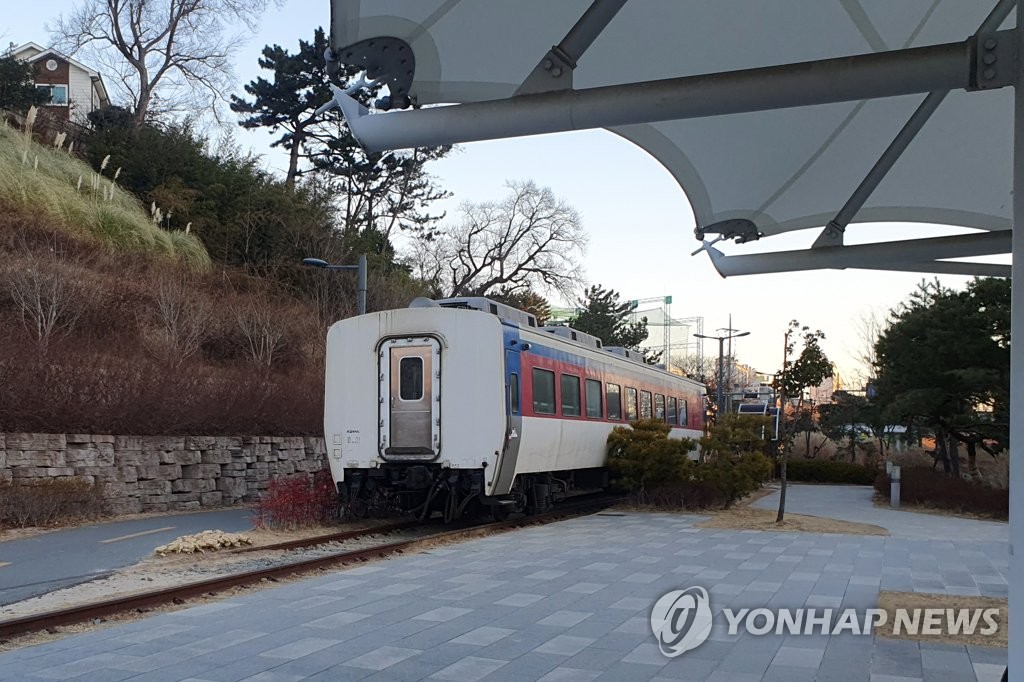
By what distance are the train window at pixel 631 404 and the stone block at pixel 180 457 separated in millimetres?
8358

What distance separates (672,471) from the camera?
54.1 feet

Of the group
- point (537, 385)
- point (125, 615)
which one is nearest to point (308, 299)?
point (537, 385)

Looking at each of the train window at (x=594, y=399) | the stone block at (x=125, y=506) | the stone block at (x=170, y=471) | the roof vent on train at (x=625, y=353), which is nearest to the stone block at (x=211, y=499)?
the stone block at (x=170, y=471)

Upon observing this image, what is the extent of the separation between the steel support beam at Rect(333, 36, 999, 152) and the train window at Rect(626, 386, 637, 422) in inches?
572

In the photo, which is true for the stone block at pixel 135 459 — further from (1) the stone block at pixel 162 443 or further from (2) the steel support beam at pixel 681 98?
(2) the steel support beam at pixel 681 98

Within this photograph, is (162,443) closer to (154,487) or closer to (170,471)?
(170,471)

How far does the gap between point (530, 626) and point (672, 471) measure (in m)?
10.2

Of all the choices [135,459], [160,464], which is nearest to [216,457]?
[160,464]

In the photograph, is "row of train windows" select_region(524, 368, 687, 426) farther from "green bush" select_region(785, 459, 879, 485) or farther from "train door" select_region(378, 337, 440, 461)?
"green bush" select_region(785, 459, 879, 485)

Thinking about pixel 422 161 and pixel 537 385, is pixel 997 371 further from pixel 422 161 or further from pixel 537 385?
pixel 422 161

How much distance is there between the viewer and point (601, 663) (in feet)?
18.6

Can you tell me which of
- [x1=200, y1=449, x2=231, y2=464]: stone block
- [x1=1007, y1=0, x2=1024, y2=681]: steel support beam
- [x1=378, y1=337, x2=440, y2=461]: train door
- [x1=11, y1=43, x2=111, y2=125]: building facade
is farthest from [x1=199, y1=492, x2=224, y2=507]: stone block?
[x1=11, y1=43, x2=111, y2=125]: building facade

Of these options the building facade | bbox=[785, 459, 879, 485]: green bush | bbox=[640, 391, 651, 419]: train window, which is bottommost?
bbox=[785, 459, 879, 485]: green bush

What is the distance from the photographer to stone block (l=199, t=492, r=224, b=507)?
52.0 feet
